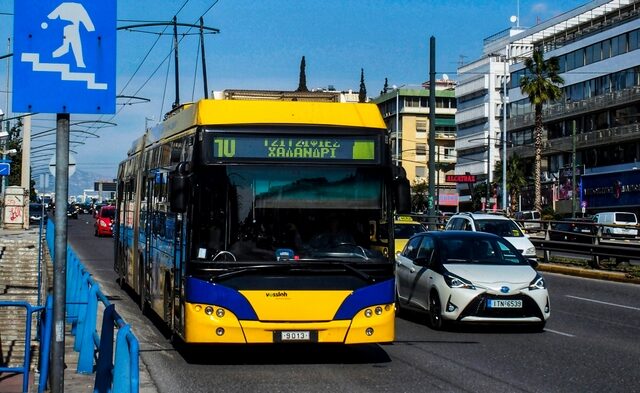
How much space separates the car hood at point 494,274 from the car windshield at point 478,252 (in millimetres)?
303

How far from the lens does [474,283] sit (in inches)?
585

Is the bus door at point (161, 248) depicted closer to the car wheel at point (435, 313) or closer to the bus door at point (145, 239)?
the bus door at point (145, 239)

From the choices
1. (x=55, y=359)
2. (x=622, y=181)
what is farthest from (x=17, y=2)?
(x=622, y=181)

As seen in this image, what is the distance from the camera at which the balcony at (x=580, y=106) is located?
237 ft

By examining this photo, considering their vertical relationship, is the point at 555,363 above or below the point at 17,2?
below

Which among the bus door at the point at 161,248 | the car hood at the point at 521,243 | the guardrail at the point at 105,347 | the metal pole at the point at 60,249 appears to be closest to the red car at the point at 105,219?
the car hood at the point at 521,243

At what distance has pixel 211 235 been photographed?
11.3m

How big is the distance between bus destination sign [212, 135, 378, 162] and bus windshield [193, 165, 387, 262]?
148 millimetres

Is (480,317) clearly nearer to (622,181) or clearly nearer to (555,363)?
(555,363)

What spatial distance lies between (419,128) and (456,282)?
111403 millimetres

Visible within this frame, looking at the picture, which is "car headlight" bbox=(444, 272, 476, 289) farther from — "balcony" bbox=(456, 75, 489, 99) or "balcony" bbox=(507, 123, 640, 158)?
"balcony" bbox=(456, 75, 489, 99)

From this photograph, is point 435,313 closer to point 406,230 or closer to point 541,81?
point 406,230

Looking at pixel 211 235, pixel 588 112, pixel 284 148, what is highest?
pixel 588 112

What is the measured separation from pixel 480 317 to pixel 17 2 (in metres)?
10.2
